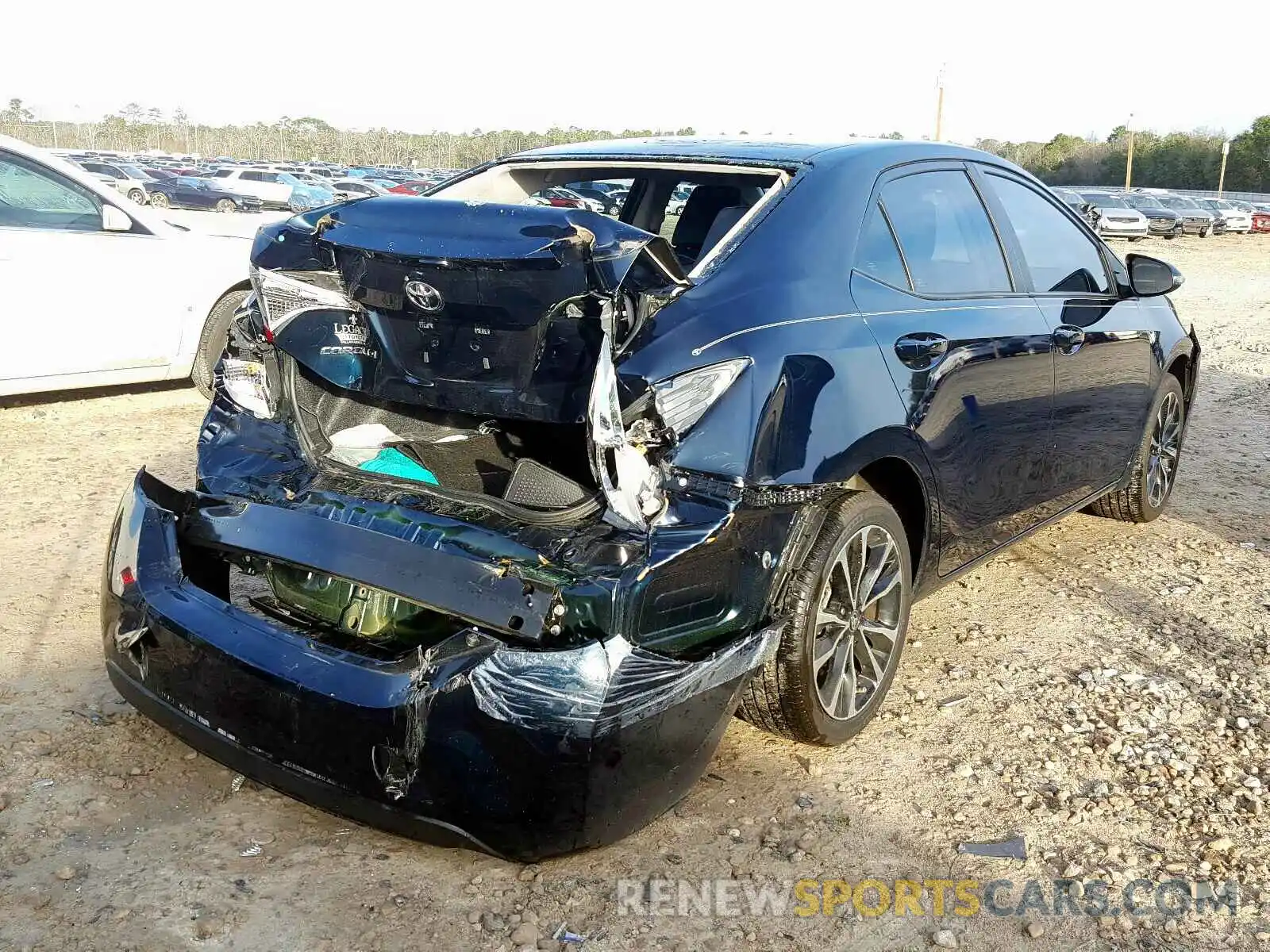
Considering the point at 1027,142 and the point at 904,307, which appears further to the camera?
the point at 1027,142

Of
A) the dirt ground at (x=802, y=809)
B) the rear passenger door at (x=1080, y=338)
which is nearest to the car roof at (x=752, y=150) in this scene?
the rear passenger door at (x=1080, y=338)

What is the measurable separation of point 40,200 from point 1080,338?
5.85 m

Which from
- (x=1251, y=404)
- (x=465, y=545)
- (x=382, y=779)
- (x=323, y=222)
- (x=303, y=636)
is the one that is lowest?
(x=1251, y=404)

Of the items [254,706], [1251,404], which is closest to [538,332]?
[254,706]

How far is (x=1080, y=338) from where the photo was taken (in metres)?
4.22

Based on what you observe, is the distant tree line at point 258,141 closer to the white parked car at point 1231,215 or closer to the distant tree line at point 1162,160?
the distant tree line at point 1162,160

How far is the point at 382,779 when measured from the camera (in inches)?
95.9

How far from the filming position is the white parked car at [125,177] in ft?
99.7

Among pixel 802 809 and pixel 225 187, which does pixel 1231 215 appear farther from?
pixel 802 809

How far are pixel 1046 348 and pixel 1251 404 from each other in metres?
5.48

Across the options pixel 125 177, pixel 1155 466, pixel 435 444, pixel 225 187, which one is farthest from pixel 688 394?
pixel 125 177

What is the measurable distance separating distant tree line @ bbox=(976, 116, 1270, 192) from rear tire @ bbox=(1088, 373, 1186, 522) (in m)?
63.2

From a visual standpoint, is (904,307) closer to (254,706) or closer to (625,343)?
(625,343)

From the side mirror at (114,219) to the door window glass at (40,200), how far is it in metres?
0.03
